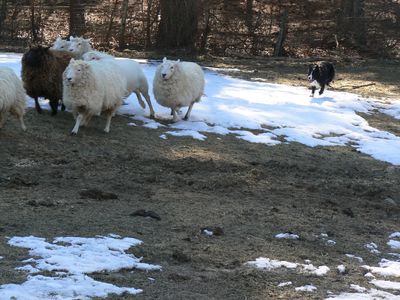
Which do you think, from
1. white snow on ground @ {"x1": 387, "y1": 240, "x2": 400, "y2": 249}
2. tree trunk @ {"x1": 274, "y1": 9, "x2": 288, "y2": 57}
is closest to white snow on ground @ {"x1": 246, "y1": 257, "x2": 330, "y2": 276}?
white snow on ground @ {"x1": 387, "y1": 240, "x2": 400, "y2": 249}

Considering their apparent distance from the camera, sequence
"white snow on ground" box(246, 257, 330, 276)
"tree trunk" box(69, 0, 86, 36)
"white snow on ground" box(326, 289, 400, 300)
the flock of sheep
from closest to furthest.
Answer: "white snow on ground" box(326, 289, 400, 300), "white snow on ground" box(246, 257, 330, 276), the flock of sheep, "tree trunk" box(69, 0, 86, 36)

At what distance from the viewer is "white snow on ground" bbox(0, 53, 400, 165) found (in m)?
12.0

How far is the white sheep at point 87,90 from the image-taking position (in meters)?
10.2

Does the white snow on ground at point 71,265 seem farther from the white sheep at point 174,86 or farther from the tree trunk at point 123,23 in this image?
Result: the tree trunk at point 123,23

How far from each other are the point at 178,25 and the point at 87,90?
1279 centimetres

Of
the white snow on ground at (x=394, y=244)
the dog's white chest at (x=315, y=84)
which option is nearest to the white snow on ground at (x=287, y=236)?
the white snow on ground at (x=394, y=244)

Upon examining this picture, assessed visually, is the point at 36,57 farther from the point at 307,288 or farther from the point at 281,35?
the point at 281,35

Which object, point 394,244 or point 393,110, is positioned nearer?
point 394,244

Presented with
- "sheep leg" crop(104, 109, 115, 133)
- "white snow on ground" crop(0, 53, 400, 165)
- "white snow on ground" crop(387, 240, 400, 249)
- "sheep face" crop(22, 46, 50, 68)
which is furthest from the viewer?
"white snow on ground" crop(0, 53, 400, 165)

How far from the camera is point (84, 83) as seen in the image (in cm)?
1020

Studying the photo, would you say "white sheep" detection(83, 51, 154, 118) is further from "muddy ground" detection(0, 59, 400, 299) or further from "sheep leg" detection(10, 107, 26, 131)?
"sheep leg" detection(10, 107, 26, 131)

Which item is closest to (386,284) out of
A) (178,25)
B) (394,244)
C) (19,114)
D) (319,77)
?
(394,244)

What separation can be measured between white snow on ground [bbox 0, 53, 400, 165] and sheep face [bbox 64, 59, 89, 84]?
191cm

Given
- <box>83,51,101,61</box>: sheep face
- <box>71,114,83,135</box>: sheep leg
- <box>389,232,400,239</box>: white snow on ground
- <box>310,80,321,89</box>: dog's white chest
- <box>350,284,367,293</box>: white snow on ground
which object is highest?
<box>83,51,101,61</box>: sheep face
